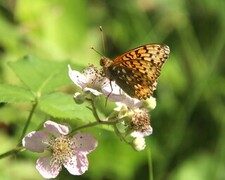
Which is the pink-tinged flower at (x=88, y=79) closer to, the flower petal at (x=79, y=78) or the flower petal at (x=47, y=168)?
the flower petal at (x=79, y=78)

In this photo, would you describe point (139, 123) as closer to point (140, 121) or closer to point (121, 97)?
point (140, 121)

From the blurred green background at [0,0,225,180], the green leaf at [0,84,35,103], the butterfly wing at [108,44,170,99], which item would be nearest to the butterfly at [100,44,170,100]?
the butterfly wing at [108,44,170,99]

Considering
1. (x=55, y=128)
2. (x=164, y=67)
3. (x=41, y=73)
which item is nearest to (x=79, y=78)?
(x=55, y=128)

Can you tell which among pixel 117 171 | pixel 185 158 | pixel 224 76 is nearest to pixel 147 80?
pixel 117 171

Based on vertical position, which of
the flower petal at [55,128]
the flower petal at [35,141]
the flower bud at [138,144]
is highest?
the flower bud at [138,144]

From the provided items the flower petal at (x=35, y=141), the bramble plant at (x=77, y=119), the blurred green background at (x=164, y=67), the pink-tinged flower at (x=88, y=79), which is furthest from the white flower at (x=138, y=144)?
the blurred green background at (x=164, y=67)

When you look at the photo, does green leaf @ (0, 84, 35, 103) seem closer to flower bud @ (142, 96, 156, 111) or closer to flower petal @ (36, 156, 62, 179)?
flower petal @ (36, 156, 62, 179)
